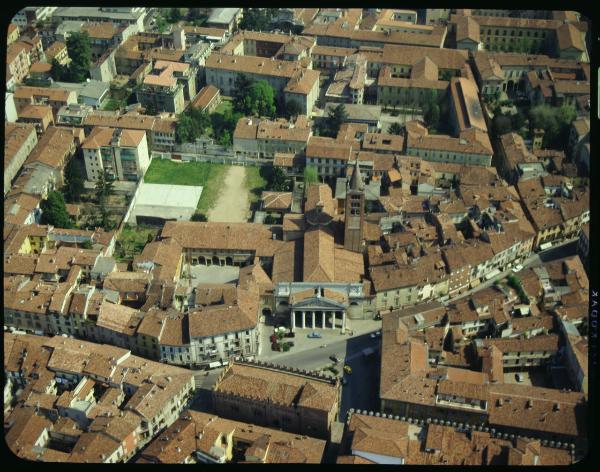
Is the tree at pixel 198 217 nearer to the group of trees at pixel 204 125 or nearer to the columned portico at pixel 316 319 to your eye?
the group of trees at pixel 204 125

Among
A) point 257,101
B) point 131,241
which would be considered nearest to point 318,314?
point 131,241

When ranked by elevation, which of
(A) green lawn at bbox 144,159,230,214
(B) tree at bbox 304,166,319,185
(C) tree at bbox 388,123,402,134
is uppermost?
(C) tree at bbox 388,123,402,134

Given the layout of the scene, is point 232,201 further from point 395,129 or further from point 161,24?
point 161,24

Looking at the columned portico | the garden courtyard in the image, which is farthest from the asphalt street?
the garden courtyard

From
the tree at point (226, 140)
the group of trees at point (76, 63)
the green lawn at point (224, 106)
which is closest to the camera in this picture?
the tree at point (226, 140)

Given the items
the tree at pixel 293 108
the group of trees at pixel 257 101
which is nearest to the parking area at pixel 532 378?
the tree at pixel 293 108

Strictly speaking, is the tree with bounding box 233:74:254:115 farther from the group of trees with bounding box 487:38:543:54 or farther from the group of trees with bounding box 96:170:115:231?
the group of trees with bounding box 487:38:543:54
